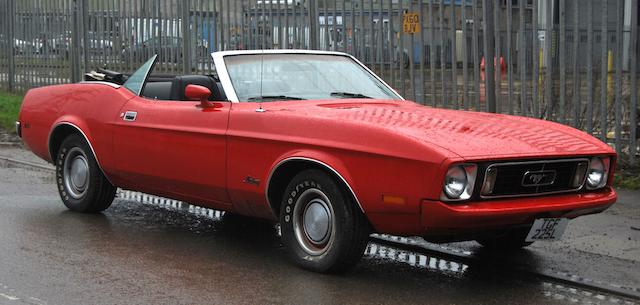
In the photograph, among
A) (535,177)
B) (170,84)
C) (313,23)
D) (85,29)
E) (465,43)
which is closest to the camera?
(535,177)

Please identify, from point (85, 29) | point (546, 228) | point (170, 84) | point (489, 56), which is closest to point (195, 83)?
point (170, 84)

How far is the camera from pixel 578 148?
600cm

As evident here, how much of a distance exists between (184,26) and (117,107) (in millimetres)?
7122

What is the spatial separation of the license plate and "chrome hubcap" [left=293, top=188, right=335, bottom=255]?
3.91ft

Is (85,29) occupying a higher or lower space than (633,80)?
higher

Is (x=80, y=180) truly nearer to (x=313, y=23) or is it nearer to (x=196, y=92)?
(x=196, y=92)

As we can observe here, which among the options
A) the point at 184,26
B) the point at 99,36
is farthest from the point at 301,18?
the point at 99,36

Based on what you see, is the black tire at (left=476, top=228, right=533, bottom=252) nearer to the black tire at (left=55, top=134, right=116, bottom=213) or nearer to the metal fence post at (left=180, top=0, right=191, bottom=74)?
the black tire at (left=55, top=134, right=116, bottom=213)

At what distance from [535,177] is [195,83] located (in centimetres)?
281

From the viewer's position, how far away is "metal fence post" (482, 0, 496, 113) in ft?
35.5

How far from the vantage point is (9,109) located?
1669 centimetres

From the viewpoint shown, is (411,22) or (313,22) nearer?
(411,22)

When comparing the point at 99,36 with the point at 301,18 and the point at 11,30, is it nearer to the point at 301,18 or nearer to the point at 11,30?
the point at 11,30

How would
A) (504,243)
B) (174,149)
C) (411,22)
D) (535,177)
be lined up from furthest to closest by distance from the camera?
(411,22)
(174,149)
(504,243)
(535,177)
